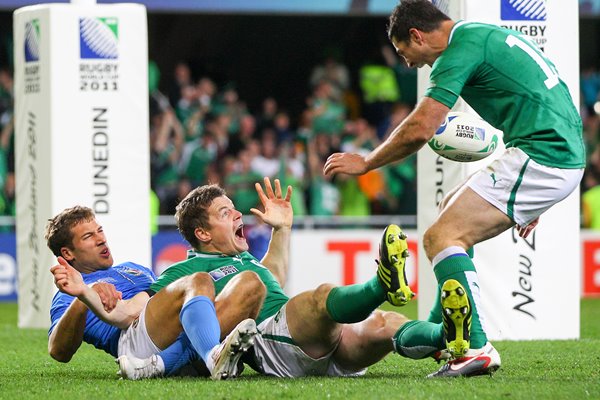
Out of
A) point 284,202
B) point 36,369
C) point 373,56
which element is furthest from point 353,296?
point 373,56

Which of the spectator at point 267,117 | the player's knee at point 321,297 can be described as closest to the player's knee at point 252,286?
the player's knee at point 321,297

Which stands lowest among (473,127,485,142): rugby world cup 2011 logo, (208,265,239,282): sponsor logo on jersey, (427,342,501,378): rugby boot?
(427,342,501,378): rugby boot

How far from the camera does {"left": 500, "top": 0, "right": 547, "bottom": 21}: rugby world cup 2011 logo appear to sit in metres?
8.66

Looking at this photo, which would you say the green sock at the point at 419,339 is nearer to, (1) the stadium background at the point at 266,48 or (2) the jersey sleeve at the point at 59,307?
(2) the jersey sleeve at the point at 59,307

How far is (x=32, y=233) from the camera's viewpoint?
411 inches

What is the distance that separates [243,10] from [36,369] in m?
9.22

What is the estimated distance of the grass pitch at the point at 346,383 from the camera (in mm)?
5105

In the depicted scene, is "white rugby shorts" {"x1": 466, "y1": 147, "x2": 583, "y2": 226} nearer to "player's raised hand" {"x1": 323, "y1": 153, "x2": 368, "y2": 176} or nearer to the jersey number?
the jersey number

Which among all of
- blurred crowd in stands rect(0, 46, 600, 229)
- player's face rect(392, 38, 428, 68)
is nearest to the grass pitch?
player's face rect(392, 38, 428, 68)

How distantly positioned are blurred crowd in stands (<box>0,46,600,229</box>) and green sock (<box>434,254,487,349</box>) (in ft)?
29.2

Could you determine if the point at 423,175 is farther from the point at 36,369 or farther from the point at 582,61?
the point at 582,61

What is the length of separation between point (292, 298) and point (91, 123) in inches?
193

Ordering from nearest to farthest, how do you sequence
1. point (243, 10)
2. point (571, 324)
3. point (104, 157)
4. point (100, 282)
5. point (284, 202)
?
point (100, 282)
point (284, 202)
point (571, 324)
point (104, 157)
point (243, 10)

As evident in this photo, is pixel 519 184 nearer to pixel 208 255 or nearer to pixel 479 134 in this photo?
pixel 479 134
